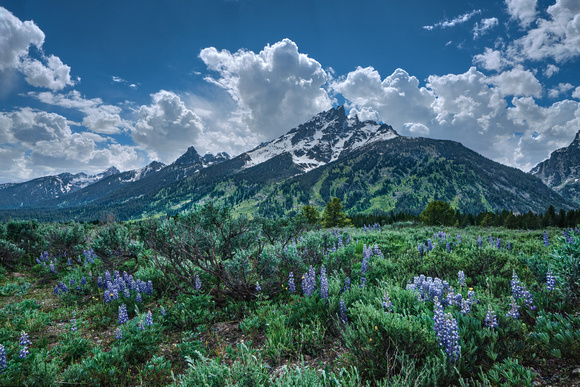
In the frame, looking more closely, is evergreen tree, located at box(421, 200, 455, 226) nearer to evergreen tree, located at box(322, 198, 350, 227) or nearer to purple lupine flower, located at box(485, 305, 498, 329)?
evergreen tree, located at box(322, 198, 350, 227)

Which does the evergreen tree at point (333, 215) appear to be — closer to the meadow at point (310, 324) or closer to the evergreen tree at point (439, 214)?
the evergreen tree at point (439, 214)

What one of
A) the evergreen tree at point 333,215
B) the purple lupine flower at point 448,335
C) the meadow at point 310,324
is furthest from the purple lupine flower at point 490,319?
the evergreen tree at point 333,215

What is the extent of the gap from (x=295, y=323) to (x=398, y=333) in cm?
269

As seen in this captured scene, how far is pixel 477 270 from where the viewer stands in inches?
306

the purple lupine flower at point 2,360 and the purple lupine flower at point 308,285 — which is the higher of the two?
the purple lupine flower at point 2,360

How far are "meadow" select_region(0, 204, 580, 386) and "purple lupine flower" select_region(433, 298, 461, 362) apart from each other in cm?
2

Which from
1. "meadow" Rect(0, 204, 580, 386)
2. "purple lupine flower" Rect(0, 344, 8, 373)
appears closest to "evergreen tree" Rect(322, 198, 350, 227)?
"meadow" Rect(0, 204, 580, 386)

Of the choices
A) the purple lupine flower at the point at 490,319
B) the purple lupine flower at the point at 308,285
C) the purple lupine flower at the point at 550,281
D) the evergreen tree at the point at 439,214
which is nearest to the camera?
the purple lupine flower at the point at 490,319

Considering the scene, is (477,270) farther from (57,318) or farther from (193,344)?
(57,318)

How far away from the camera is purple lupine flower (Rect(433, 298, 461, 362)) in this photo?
3.45 meters

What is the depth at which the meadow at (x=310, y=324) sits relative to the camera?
3.57 meters

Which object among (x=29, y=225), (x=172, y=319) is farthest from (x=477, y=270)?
(x=29, y=225)

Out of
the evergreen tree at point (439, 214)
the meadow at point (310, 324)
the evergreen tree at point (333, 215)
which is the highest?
the meadow at point (310, 324)

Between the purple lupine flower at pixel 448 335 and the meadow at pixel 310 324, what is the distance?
0.8 inches
